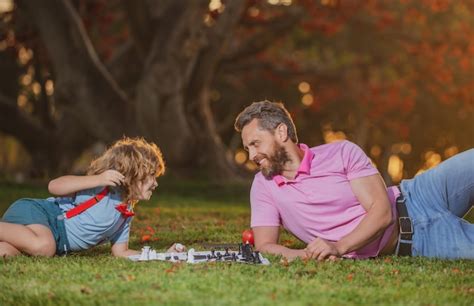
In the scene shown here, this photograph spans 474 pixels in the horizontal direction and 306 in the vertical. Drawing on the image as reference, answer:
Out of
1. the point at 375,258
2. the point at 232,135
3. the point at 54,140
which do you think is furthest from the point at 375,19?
the point at 375,258

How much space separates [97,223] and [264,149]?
1329 millimetres

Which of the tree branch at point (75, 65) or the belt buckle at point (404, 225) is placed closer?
the belt buckle at point (404, 225)

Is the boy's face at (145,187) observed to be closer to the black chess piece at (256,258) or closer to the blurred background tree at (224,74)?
the black chess piece at (256,258)

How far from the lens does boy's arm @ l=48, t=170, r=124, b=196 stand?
6.72 metres

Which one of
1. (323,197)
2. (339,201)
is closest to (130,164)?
(323,197)

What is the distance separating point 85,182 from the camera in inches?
265

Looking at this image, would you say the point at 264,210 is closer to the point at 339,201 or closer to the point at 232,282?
the point at 339,201

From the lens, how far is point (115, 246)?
23.1ft

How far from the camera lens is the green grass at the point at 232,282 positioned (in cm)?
505

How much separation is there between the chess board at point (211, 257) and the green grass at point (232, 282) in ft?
0.55

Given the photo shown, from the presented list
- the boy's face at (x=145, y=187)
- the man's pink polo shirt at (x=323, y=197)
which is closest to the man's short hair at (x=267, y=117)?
the man's pink polo shirt at (x=323, y=197)

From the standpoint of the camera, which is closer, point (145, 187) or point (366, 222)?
point (366, 222)

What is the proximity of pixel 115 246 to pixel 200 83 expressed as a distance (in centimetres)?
1296

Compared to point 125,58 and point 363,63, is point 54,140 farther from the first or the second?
point 363,63
